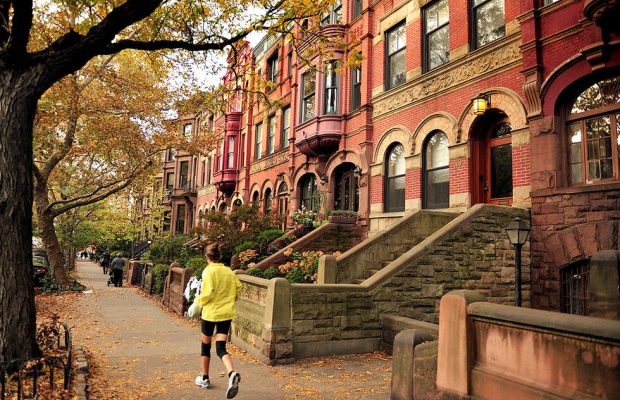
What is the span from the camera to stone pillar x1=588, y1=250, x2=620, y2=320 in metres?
4.49

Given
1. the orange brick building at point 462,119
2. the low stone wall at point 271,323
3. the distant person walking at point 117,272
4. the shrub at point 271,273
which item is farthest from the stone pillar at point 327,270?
the distant person walking at point 117,272

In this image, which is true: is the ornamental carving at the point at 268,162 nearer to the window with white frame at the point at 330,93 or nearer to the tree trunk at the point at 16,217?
the window with white frame at the point at 330,93

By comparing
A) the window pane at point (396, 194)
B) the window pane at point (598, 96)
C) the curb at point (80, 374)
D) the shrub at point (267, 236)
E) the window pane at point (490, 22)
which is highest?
the window pane at point (490, 22)

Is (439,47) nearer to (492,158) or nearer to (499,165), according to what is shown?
(492,158)

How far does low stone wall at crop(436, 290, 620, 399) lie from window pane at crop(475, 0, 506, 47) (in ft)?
30.2

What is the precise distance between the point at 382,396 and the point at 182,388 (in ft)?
9.15

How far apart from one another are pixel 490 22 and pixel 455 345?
10018mm

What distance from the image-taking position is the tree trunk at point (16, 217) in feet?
18.9

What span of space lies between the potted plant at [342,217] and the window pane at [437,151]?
130 inches

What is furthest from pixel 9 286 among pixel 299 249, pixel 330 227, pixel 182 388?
pixel 330 227

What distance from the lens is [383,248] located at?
34.2 ft

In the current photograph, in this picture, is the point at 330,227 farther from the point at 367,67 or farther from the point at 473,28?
the point at 473,28

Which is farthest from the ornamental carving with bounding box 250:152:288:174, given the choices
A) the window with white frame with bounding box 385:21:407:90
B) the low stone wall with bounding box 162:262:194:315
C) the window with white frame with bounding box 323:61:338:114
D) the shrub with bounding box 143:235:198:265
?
the low stone wall with bounding box 162:262:194:315

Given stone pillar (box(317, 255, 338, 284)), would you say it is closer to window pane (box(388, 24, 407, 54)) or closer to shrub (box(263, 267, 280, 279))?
shrub (box(263, 267, 280, 279))
